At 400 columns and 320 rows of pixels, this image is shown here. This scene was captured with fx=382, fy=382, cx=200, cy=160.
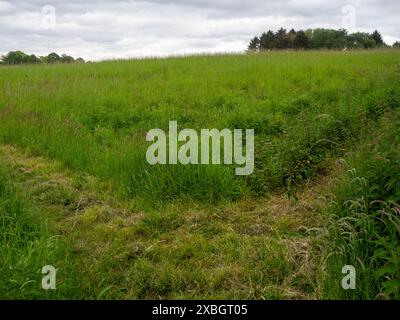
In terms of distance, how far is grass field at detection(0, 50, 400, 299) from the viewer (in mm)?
3123

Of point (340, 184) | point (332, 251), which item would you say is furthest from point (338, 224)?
point (340, 184)

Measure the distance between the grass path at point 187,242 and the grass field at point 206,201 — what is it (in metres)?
0.01

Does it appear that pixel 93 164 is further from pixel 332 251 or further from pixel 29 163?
pixel 332 251

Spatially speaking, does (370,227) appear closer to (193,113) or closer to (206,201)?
(206,201)

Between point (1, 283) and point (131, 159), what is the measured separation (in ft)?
8.73

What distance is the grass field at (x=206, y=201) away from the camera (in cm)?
312

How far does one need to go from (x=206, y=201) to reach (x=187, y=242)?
858mm

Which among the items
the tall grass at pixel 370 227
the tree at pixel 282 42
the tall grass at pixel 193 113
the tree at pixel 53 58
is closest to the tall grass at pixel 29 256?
the tall grass at pixel 193 113

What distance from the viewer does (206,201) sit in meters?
4.67

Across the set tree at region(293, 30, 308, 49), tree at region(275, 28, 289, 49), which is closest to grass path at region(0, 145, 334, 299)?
tree at region(293, 30, 308, 49)

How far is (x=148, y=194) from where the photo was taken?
15.8 feet

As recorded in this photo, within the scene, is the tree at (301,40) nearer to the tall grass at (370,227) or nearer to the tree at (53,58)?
the tree at (53,58)

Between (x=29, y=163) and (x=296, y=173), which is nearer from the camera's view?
(x=296, y=173)

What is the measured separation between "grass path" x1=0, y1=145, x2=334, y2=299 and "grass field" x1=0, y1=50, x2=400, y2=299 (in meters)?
0.01
